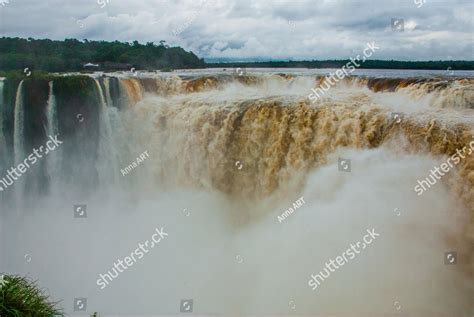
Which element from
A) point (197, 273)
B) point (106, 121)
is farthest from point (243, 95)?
point (197, 273)

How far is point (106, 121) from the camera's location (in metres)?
5.48

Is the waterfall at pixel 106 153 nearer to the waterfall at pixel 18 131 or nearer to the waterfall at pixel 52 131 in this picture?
the waterfall at pixel 52 131

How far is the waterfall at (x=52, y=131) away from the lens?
17.5 ft

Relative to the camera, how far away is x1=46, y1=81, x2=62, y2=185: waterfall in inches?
210

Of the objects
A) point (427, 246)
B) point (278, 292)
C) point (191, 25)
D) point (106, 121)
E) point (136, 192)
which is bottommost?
point (278, 292)

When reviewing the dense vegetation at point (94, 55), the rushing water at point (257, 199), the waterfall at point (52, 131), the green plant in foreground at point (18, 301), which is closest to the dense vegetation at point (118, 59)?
the dense vegetation at point (94, 55)

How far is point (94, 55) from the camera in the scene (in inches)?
213

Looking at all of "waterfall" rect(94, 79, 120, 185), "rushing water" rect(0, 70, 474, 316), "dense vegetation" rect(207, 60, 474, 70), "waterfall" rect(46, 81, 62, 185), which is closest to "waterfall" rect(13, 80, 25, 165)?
"rushing water" rect(0, 70, 474, 316)

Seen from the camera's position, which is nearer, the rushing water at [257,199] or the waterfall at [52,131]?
the rushing water at [257,199]

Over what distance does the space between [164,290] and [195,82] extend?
→ 71.1 inches

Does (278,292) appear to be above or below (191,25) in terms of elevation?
below

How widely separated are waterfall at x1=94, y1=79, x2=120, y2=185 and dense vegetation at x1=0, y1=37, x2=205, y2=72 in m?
0.22

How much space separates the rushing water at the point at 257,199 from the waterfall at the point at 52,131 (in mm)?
12

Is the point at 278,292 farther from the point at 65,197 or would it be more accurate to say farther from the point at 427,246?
the point at 65,197
